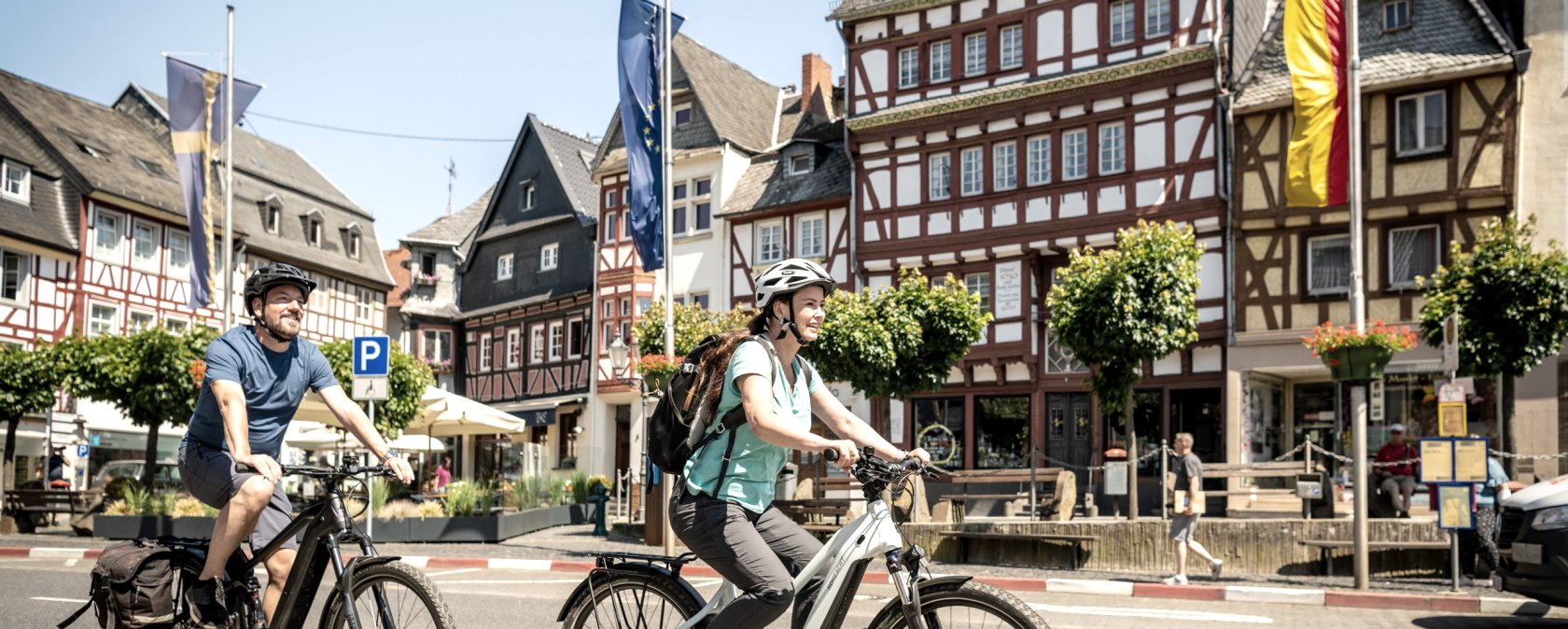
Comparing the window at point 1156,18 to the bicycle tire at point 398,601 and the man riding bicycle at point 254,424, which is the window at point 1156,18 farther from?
the bicycle tire at point 398,601

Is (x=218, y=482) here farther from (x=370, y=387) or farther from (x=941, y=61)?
(x=941, y=61)

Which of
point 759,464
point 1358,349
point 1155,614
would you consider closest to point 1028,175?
point 1358,349

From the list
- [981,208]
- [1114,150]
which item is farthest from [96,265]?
[1114,150]

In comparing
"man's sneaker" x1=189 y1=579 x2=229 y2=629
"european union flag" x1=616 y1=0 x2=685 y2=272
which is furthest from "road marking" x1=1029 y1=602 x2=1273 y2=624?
"european union flag" x1=616 y1=0 x2=685 y2=272

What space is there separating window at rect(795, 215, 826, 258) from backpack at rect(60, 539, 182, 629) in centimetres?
2896

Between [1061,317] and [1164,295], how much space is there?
165 cm

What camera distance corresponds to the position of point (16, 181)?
37.9m

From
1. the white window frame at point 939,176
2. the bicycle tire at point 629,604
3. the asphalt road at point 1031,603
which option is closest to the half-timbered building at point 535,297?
the white window frame at point 939,176

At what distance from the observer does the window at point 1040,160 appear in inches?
1175

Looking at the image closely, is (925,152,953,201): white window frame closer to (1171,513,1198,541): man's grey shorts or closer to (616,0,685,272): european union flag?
(616,0,685,272): european union flag

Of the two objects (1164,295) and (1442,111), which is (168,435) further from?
(1442,111)

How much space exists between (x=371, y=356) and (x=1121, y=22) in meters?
18.5

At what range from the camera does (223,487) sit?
573cm

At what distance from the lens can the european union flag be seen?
65.7 ft
